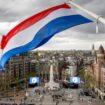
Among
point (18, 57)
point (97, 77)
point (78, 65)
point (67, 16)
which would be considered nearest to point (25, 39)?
point (67, 16)

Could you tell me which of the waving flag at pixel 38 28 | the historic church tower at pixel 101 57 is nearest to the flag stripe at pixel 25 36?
the waving flag at pixel 38 28

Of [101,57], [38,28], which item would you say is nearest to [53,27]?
[38,28]

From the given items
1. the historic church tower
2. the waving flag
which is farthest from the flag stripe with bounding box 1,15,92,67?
the historic church tower

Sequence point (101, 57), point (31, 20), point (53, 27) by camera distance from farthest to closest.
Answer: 1. point (101, 57)
2. point (31, 20)
3. point (53, 27)

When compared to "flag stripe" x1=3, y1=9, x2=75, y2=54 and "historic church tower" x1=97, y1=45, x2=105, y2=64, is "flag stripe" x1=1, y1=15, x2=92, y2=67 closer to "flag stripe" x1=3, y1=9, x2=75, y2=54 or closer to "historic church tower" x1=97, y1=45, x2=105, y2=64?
"flag stripe" x1=3, y1=9, x2=75, y2=54

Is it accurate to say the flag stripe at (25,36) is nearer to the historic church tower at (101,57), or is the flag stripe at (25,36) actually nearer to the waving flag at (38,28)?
the waving flag at (38,28)

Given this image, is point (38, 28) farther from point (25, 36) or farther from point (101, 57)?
point (101, 57)

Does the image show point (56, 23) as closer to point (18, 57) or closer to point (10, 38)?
point (10, 38)

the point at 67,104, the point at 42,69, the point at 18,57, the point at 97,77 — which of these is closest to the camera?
the point at 67,104
